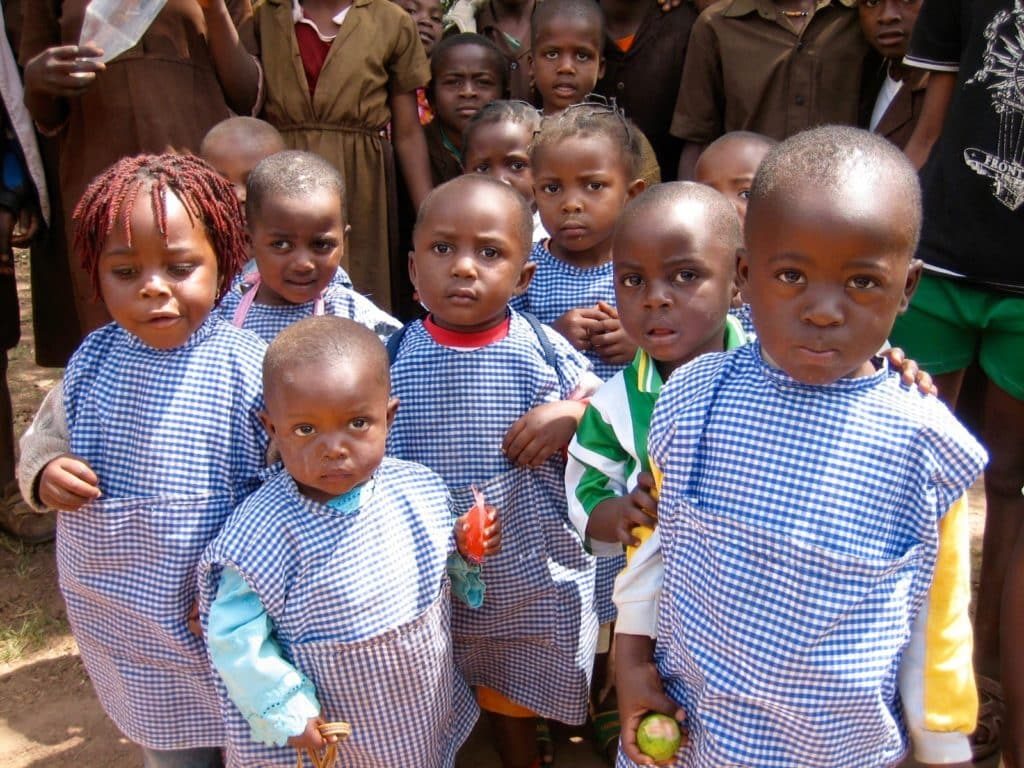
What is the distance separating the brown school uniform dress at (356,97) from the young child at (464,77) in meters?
0.08

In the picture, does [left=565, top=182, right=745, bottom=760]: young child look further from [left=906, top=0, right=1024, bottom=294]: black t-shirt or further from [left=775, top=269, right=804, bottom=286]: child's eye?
[left=906, top=0, right=1024, bottom=294]: black t-shirt

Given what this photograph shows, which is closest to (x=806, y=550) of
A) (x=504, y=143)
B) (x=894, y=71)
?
(x=504, y=143)

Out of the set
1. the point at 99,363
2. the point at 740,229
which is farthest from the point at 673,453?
the point at 99,363

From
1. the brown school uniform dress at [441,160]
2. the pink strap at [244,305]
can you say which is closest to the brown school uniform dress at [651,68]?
the brown school uniform dress at [441,160]

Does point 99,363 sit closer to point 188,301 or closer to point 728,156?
point 188,301

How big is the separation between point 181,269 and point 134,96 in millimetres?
1523

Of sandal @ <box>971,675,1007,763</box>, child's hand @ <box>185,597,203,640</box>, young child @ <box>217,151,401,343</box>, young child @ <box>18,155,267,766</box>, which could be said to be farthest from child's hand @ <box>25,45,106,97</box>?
sandal @ <box>971,675,1007,763</box>

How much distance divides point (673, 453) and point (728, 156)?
1330 mm

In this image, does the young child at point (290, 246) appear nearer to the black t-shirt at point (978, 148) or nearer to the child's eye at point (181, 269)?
the child's eye at point (181, 269)

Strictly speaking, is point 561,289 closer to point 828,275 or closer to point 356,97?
point 828,275

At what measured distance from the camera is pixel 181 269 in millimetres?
2051

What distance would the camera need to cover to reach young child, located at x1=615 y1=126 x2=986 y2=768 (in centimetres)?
146

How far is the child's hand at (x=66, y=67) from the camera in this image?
9.93ft

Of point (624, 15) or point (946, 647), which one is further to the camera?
point (624, 15)
